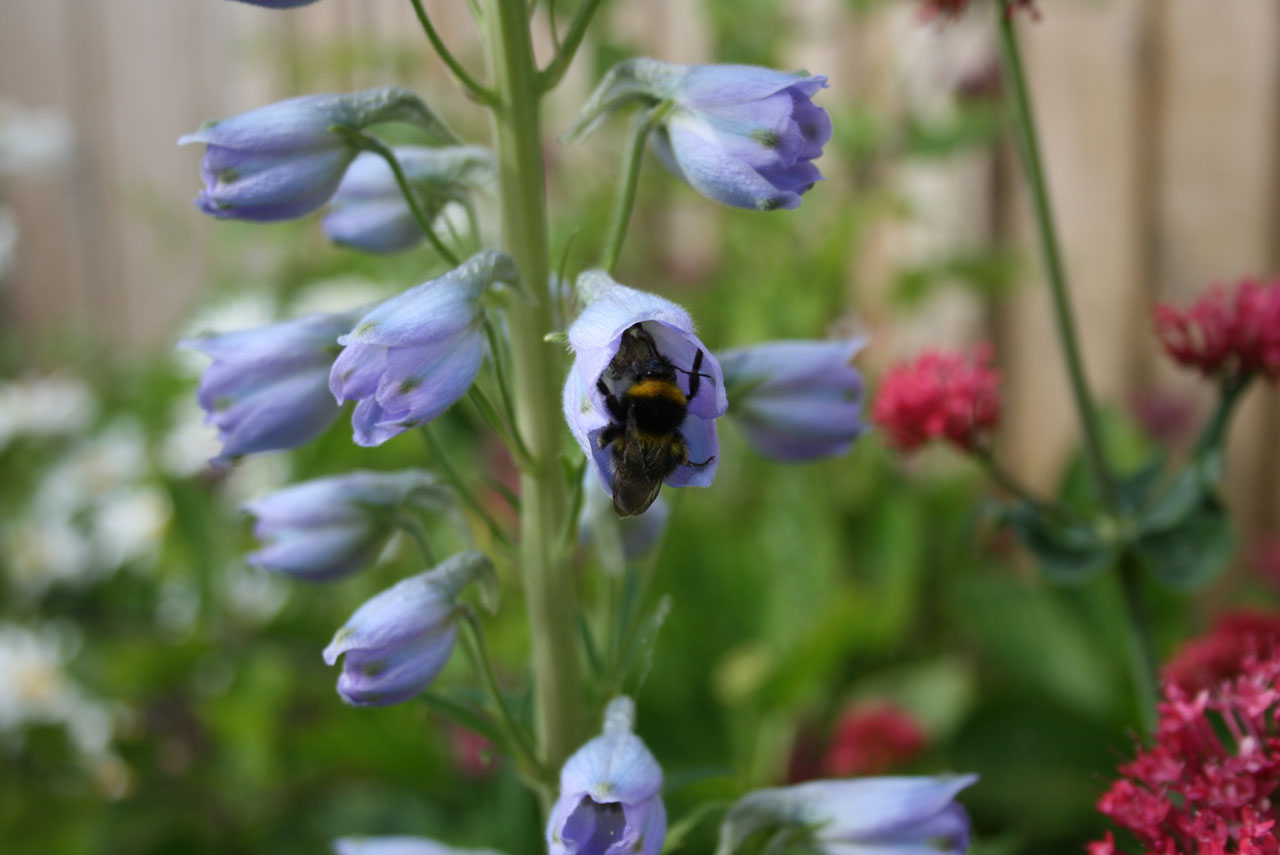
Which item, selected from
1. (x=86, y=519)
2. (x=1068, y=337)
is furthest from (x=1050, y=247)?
(x=86, y=519)

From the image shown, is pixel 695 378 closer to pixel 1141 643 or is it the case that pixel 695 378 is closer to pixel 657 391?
pixel 657 391

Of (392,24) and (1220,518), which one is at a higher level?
(392,24)

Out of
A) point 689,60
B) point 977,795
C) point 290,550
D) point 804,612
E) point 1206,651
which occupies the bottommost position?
point 977,795

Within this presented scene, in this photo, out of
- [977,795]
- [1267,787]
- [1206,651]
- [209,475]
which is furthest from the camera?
[209,475]

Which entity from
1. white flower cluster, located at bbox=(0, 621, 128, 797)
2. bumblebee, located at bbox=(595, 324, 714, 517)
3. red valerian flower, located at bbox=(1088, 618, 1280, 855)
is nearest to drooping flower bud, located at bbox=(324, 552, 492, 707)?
bumblebee, located at bbox=(595, 324, 714, 517)

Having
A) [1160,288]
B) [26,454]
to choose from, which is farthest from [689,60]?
[26,454]

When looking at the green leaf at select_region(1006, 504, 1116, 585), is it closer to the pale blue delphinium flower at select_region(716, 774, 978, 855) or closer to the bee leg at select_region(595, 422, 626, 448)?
the pale blue delphinium flower at select_region(716, 774, 978, 855)

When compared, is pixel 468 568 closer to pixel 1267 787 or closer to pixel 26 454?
pixel 1267 787
